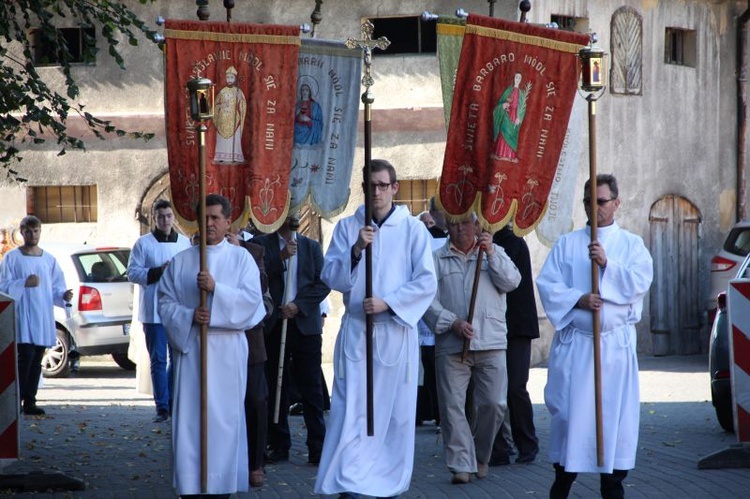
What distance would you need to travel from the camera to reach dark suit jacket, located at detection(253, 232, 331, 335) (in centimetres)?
1182

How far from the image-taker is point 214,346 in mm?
9047

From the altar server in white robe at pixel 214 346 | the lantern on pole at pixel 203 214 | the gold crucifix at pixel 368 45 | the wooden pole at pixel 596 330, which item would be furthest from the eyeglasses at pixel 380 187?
the wooden pole at pixel 596 330

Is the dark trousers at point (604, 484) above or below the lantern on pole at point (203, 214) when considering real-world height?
below

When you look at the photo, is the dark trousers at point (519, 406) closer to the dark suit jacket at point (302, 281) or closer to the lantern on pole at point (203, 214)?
the dark suit jacket at point (302, 281)

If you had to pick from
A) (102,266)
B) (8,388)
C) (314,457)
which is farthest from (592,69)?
(102,266)

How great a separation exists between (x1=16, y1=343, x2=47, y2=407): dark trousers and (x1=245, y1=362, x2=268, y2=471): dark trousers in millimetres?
5545

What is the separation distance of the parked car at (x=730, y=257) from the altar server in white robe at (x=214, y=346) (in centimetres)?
1260

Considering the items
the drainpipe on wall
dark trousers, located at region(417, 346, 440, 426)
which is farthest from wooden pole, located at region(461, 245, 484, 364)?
the drainpipe on wall

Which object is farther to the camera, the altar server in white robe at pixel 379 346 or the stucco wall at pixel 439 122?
the stucco wall at pixel 439 122

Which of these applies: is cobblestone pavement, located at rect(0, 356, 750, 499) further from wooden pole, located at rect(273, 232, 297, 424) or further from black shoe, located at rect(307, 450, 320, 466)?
wooden pole, located at rect(273, 232, 297, 424)

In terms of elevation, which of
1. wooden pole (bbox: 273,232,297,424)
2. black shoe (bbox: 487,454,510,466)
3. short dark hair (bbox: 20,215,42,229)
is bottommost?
black shoe (bbox: 487,454,510,466)

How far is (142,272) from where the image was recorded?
14.1m

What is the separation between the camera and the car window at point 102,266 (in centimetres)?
1995

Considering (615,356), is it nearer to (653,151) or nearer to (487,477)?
(487,477)
